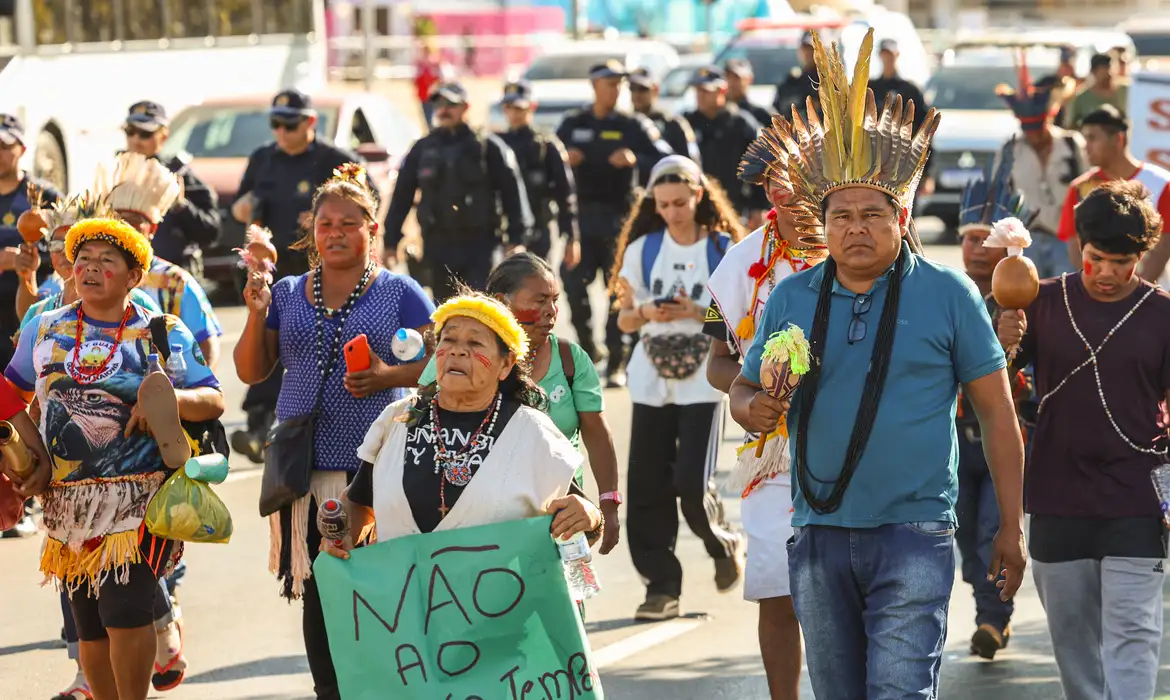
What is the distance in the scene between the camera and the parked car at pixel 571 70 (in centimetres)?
2597

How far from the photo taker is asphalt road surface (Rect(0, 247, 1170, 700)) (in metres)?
7.28

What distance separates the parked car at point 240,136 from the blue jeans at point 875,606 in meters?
12.7

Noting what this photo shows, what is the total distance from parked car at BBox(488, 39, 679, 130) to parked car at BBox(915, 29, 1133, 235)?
3.90 m

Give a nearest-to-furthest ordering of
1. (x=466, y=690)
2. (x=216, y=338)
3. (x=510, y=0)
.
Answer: (x=466, y=690) → (x=216, y=338) → (x=510, y=0)

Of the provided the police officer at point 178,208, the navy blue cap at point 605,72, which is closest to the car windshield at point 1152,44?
the navy blue cap at point 605,72

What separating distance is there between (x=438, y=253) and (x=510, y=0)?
40883mm

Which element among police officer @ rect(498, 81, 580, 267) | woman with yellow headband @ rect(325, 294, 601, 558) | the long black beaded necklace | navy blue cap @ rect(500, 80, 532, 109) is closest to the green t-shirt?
Result: the long black beaded necklace

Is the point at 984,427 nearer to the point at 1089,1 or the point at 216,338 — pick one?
the point at 216,338

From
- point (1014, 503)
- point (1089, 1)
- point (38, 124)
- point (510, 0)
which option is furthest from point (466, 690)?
point (1089, 1)

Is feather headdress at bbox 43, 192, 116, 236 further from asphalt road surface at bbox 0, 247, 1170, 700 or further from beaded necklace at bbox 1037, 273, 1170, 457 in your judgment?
beaded necklace at bbox 1037, 273, 1170, 457

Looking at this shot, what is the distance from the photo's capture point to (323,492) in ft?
20.9

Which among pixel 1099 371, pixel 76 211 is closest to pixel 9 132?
pixel 76 211

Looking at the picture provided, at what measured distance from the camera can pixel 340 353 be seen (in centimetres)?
641

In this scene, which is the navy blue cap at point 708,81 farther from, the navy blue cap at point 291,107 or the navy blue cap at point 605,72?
the navy blue cap at point 291,107
